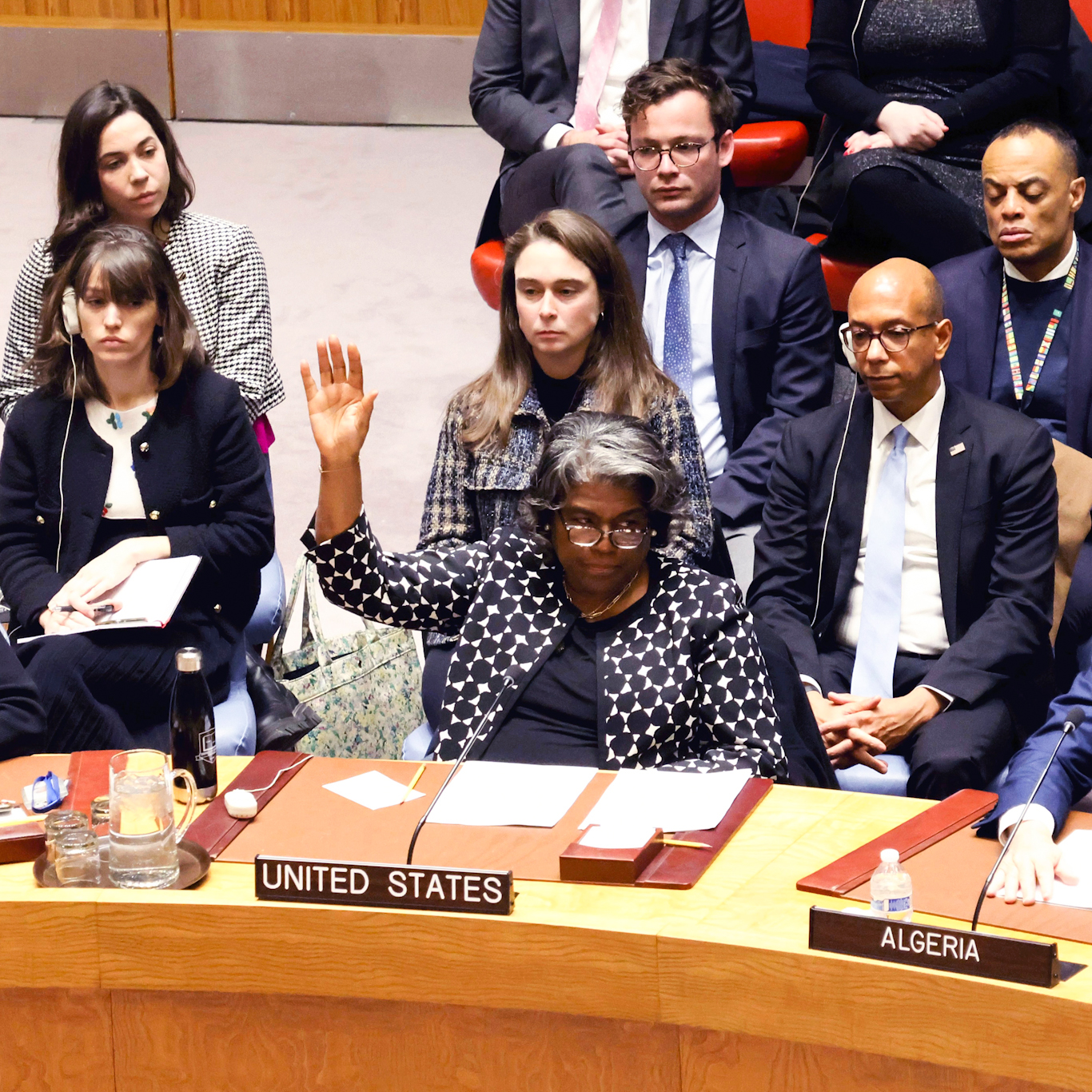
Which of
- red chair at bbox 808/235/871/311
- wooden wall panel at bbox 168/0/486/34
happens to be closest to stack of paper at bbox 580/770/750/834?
red chair at bbox 808/235/871/311

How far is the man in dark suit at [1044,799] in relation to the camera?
1.74 m

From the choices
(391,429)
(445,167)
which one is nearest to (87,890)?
(391,429)

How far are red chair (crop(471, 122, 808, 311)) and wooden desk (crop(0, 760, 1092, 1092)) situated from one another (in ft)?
8.17

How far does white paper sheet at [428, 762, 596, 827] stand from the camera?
195cm

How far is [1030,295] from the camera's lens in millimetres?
3160

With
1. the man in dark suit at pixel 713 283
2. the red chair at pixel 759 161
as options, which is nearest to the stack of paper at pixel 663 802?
the man in dark suit at pixel 713 283

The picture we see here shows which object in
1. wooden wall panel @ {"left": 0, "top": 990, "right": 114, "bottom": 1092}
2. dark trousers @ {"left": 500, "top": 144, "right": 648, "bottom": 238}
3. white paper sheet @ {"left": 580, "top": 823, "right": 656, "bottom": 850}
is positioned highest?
dark trousers @ {"left": 500, "top": 144, "right": 648, "bottom": 238}

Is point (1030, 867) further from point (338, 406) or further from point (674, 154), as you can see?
point (674, 154)

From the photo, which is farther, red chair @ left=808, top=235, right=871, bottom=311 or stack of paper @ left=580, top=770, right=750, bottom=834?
red chair @ left=808, top=235, right=871, bottom=311

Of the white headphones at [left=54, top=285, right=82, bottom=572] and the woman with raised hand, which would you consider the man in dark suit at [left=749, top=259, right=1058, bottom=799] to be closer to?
the woman with raised hand

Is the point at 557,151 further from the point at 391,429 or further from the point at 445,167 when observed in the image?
the point at 445,167

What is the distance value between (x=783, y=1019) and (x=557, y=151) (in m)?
2.51

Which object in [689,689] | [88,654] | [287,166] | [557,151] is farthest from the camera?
[287,166]

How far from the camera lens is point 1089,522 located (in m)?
2.89
